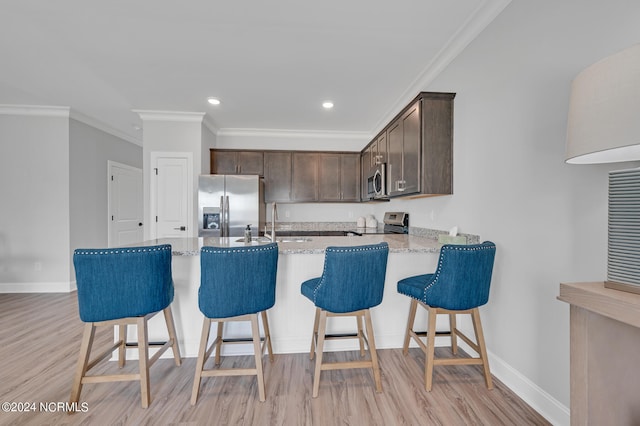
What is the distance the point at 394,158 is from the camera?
10.1ft

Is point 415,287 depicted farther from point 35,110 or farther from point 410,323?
point 35,110

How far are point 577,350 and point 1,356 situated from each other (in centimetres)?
384

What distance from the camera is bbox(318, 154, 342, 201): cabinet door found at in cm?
479

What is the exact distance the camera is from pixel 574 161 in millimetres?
983

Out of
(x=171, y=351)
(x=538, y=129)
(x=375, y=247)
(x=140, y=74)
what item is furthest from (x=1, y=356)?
(x=538, y=129)

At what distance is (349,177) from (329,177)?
1.16 ft

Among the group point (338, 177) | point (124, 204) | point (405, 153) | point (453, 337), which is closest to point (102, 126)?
point (124, 204)

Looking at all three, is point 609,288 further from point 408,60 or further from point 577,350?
point 408,60

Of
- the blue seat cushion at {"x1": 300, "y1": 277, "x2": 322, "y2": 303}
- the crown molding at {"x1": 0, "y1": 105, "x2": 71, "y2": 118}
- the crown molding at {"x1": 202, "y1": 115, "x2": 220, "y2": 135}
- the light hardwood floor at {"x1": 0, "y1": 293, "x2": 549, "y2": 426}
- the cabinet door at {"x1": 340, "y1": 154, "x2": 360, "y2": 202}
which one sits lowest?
the light hardwood floor at {"x1": 0, "y1": 293, "x2": 549, "y2": 426}

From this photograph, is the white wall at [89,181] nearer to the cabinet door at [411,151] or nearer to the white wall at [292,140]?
the white wall at [292,140]

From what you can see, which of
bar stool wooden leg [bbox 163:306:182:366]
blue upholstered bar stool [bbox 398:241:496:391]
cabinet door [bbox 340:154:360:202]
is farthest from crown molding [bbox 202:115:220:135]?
blue upholstered bar stool [bbox 398:241:496:391]

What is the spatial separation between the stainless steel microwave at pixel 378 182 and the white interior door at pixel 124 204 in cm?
427

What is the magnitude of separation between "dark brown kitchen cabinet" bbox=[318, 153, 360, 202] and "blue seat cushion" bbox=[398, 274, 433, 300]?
2.81 metres

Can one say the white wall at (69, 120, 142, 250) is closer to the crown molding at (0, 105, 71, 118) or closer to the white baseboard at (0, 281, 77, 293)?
the crown molding at (0, 105, 71, 118)
